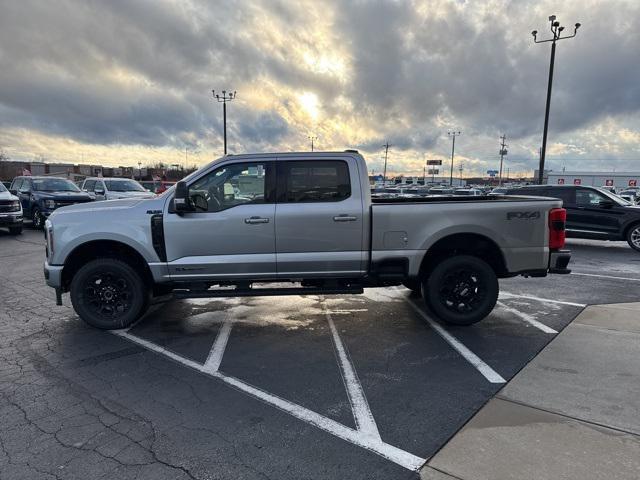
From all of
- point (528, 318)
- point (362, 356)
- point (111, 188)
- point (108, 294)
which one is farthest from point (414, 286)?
point (111, 188)

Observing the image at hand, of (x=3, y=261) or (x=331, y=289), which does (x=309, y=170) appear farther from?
(x=3, y=261)

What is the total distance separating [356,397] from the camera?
3668 millimetres

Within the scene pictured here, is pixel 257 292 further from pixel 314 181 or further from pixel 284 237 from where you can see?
pixel 314 181

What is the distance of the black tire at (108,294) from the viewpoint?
206 inches

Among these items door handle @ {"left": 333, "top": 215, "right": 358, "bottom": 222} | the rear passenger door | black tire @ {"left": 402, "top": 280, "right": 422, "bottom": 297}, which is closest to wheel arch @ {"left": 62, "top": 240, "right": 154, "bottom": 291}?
the rear passenger door

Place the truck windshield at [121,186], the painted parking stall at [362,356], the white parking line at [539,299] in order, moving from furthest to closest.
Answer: the truck windshield at [121,186] → the white parking line at [539,299] → the painted parking stall at [362,356]

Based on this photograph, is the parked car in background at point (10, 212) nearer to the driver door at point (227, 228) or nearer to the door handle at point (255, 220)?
the driver door at point (227, 228)

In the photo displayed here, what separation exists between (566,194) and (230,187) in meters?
11.0

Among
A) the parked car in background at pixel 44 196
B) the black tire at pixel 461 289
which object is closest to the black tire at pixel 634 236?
the black tire at pixel 461 289

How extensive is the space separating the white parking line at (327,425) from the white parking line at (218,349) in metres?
0.07

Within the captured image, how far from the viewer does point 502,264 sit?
5.40 m

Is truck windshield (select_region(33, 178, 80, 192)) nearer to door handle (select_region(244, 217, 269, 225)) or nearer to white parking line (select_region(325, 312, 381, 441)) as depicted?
door handle (select_region(244, 217, 269, 225))

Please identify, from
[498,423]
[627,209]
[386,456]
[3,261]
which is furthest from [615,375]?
[3,261]

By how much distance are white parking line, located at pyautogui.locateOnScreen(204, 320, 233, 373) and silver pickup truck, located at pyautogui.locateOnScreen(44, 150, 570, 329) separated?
514mm
